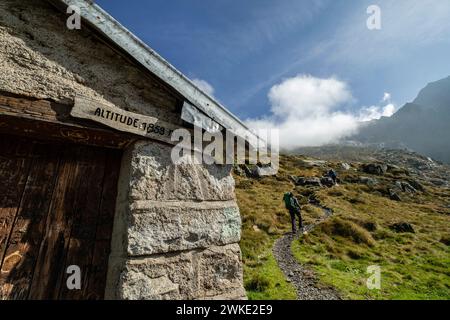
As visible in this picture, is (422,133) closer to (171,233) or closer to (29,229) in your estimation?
(171,233)

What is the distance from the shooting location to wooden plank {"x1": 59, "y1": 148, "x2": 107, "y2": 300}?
194cm

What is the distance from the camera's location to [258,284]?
6.11 m

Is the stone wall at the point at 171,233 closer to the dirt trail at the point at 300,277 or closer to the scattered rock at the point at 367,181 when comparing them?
the dirt trail at the point at 300,277

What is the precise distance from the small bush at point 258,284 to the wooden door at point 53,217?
4.73m

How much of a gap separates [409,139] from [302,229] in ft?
663

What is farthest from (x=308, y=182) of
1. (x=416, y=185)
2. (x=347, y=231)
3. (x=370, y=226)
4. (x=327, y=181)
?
(x=347, y=231)

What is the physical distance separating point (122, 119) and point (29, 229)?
993 millimetres

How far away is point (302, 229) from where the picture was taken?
1265cm

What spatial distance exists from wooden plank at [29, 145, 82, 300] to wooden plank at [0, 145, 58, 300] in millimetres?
39

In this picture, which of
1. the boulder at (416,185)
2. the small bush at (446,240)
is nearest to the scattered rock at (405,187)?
the boulder at (416,185)

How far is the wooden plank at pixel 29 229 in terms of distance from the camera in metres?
1.73

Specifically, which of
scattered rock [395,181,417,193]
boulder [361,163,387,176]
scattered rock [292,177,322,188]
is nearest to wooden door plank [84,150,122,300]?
scattered rock [292,177,322,188]

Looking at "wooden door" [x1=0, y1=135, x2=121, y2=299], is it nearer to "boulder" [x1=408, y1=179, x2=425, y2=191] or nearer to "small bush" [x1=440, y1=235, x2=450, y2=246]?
"small bush" [x1=440, y1=235, x2=450, y2=246]

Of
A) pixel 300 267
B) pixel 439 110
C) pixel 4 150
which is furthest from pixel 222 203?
pixel 439 110
